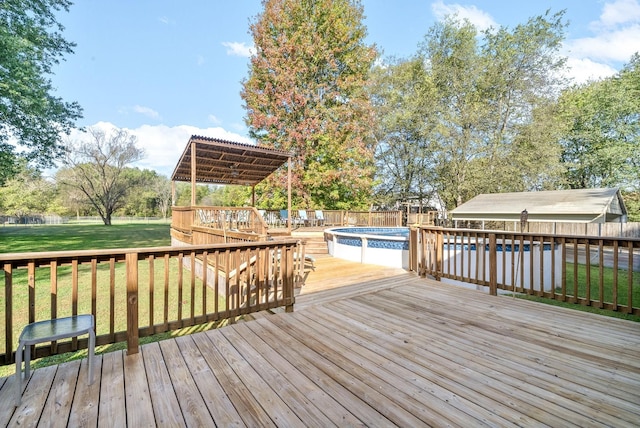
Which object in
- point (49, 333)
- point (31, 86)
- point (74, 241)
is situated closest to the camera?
point (49, 333)

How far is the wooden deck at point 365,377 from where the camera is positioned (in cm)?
164

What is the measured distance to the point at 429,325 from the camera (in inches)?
119

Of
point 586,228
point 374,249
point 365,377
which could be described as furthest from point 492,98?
point 365,377

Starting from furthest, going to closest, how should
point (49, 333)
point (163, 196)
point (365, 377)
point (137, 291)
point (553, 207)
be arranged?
point (163, 196)
point (553, 207)
point (137, 291)
point (365, 377)
point (49, 333)

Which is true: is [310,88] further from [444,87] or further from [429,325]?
[429,325]

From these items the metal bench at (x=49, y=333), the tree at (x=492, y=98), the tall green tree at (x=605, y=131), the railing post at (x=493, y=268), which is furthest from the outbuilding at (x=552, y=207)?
the metal bench at (x=49, y=333)

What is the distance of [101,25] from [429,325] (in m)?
18.4

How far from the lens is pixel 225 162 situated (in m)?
11.3

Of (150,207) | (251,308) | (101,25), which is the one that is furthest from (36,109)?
(150,207)

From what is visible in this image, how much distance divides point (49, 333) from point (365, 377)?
7.01 ft

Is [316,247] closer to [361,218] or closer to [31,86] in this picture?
[361,218]

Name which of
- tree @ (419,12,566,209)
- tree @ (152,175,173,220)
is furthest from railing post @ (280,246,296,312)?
tree @ (152,175,173,220)

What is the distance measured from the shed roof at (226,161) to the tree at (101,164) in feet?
63.9

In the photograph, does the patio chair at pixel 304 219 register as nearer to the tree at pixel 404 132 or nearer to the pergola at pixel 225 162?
the pergola at pixel 225 162
